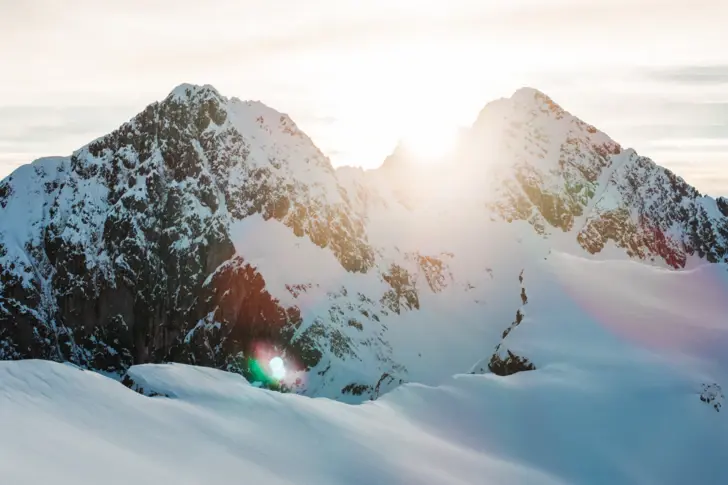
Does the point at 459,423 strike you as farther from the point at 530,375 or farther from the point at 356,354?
the point at 356,354

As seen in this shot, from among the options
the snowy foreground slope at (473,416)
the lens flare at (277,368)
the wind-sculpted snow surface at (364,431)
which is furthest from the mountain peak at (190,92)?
the wind-sculpted snow surface at (364,431)

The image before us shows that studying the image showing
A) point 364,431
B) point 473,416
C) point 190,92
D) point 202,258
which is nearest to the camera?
point 364,431

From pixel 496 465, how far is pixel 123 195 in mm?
146610

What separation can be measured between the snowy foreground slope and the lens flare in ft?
240

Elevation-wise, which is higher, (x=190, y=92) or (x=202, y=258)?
(x=190, y=92)

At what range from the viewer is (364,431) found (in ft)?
146

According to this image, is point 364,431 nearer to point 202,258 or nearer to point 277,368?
point 277,368

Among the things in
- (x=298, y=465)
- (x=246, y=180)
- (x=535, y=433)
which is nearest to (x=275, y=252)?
(x=246, y=180)

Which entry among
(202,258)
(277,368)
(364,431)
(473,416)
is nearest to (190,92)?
(202,258)

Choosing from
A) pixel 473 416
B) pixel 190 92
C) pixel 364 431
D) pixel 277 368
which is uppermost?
pixel 190 92

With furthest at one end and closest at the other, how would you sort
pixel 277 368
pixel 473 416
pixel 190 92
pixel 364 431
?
pixel 190 92, pixel 277 368, pixel 473 416, pixel 364 431

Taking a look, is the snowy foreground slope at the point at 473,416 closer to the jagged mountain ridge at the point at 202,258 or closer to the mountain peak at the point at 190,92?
the jagged mountain ridge at the point at 202,258

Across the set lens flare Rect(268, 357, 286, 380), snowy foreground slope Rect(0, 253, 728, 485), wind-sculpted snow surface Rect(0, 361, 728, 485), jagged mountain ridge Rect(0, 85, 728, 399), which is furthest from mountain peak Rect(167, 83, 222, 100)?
wind-sculpted snow surface Rect(0, 361, 728, 485)

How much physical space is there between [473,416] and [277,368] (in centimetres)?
9527
